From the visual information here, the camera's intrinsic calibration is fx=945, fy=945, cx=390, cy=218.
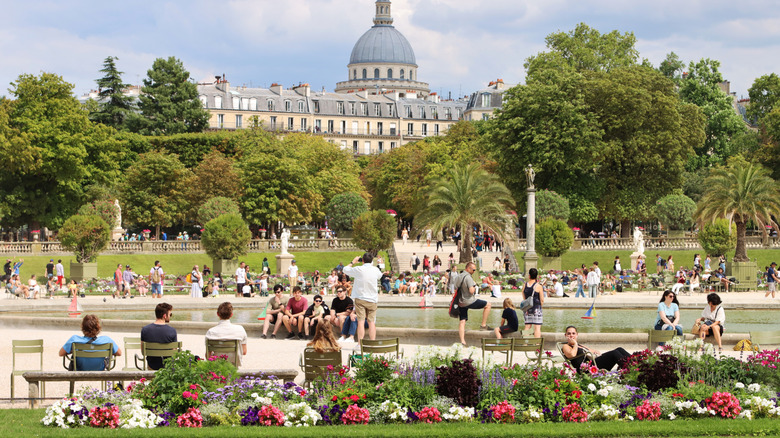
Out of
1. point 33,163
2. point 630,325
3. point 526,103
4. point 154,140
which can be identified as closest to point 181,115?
point 154,140

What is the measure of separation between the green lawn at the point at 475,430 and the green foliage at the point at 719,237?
104ft

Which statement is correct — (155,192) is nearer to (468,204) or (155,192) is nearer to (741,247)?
(468,204)

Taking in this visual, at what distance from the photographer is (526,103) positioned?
166 feet

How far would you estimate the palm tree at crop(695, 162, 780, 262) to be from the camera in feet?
133

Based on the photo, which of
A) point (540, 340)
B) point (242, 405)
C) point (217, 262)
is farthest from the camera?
point (217, 262)

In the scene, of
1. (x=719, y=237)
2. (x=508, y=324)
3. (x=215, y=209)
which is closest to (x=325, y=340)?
(x=508, y=324)

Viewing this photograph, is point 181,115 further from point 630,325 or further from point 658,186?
point 630,325

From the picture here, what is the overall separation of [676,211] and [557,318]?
28331 millimetres

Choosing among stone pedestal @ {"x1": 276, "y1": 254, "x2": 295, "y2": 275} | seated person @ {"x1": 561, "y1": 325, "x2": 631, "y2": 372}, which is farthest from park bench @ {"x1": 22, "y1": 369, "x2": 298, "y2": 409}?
stone pedestal @ {"x1": 276, "y1": 254, "x2": 295, "y2": 275}

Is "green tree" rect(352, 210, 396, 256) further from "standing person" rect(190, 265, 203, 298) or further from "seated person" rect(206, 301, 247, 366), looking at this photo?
"seated person" rect(206, 301, 247, 366)

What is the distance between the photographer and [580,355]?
1240 cm

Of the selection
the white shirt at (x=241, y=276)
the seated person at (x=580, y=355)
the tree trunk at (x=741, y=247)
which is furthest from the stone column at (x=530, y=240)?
the seated person at (x=580, y=355)

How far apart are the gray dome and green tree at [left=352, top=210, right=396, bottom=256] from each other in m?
106

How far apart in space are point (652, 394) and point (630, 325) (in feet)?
38.6
